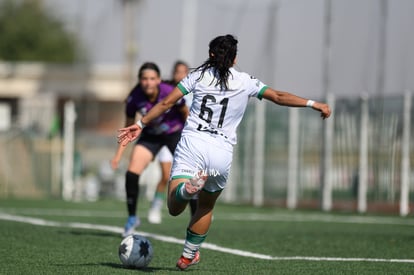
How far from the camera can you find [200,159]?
340 inches

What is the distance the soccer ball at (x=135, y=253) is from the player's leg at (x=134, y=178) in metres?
3.44

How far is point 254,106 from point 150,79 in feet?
41.9

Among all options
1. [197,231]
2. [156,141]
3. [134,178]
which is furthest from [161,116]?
[197,231]

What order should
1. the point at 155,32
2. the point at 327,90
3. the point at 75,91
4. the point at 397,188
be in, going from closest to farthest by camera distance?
the point at 397,188 < the point at 327,90 < the point at 155,32 < the point at 75,91

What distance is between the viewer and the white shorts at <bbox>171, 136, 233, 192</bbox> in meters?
8.62

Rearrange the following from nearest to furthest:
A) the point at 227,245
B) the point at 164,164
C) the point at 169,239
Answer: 1. the point at 227,245
2. the point at 169,239
3. the point at 164,164

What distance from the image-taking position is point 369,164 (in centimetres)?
2083

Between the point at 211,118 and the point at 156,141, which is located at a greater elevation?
the point at 211,118

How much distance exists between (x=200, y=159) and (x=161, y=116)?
480 centimetres

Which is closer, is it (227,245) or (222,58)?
(222,58)

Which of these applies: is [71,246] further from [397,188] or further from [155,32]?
[155,32]

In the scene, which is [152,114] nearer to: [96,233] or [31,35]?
[96,233]

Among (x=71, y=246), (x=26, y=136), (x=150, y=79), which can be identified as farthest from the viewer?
(x=26, y=136)

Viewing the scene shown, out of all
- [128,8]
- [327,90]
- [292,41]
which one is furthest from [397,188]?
[128,8]
